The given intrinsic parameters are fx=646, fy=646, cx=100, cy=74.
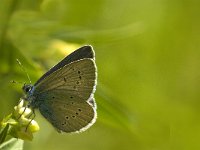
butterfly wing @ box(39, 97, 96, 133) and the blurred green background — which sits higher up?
butterfly wing @ box(39, 97, 96, 133)

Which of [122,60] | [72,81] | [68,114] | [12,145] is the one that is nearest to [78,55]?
[72,81]

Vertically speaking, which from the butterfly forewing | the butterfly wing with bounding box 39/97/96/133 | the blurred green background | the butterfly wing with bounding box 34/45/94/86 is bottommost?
the blurred green background

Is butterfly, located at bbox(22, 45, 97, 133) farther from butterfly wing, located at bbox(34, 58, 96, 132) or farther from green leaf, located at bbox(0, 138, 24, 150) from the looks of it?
green leaf, located at bbox(0, 138, 24, 150)

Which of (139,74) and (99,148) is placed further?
(139,74)

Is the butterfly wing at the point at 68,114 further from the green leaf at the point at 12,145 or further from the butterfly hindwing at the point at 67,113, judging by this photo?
the green leaf at the point at 12,145

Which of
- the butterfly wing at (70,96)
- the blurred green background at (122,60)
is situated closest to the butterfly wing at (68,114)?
the butterfly wing at (70,96)

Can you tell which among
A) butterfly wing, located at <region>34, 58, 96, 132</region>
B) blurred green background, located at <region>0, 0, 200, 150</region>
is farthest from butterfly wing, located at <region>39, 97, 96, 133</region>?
blurred green background, located at <region>0, 0, 200, 150</region>

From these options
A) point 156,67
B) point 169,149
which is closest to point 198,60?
point 156,67

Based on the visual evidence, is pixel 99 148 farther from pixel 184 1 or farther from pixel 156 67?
pixel 184 1
